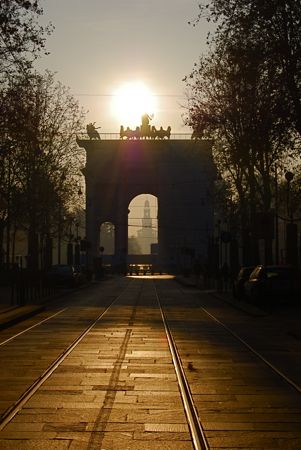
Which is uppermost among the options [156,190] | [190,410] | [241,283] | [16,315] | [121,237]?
[156,190]

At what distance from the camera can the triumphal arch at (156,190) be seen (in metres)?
109

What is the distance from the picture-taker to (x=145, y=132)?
108938 mm

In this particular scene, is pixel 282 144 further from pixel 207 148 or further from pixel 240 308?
pixel 207 148

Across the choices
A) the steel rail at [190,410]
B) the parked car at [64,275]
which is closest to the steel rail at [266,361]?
the steel rail at [190,410]

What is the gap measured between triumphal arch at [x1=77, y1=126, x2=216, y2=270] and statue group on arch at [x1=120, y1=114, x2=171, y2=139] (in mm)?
147

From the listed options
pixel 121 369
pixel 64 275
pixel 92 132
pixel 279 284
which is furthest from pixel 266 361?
pixel 92 132

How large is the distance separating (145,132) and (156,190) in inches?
346

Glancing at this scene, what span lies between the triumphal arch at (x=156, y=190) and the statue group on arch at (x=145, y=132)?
15cm

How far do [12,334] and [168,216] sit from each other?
92.8m

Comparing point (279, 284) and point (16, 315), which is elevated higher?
point (279, 284)

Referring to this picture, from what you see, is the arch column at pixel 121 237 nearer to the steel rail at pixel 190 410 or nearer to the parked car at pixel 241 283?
the parked car at pixel 241 283

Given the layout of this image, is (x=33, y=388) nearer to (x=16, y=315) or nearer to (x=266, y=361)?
(x=266, y=361)

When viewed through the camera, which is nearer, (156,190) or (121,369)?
(121,369)

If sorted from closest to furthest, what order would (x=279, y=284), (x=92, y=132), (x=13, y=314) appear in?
(x=13, y=314), (x=279, y=284), (x=92, y=132)
